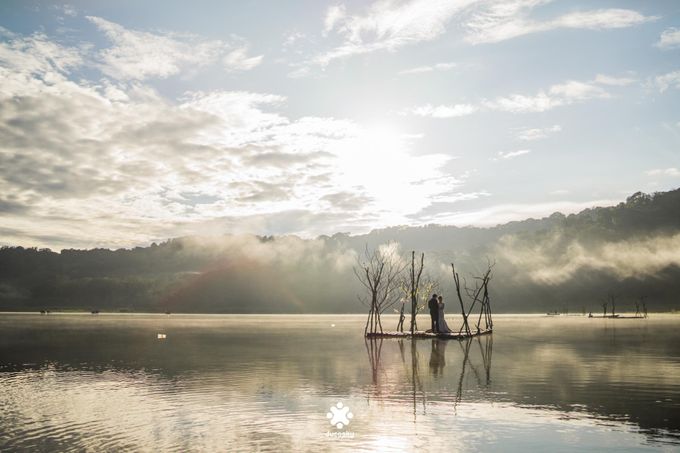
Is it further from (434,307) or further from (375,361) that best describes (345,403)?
(434,307)

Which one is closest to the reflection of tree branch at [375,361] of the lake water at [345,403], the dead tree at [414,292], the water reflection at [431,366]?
the water reflection at [431,366]

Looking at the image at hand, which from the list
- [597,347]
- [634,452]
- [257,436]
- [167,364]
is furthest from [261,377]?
[597,347]

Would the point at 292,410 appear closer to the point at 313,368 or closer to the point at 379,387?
the point at 379,387

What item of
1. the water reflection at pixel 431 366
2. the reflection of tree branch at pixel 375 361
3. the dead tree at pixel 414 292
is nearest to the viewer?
the water reflection at pixel 431 366

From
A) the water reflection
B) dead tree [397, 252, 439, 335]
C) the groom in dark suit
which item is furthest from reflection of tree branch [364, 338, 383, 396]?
dead tree [397, 252, 439, 335]

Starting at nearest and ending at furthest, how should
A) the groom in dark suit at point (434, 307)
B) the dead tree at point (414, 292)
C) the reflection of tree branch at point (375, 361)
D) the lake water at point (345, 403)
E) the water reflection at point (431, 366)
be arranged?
the lake water at point (345, 403)
the water reflection at point (431, 366)
the reflection of tree branch at point (375, 361)
the groom in dark suit at point (434, 307)
the dead tree at point (414, 292)

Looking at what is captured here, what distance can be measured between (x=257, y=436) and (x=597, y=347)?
1289 inches

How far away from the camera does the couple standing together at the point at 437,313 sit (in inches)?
1928

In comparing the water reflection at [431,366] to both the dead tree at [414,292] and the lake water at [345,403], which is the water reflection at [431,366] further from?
the dead tree at [414,292]

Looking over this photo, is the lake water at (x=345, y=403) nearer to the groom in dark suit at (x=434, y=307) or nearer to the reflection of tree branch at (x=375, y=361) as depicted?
the reflection of tree branch at (x=375, y=361)

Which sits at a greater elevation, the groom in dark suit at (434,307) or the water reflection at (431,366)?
the groom in dark suit at (434,307)

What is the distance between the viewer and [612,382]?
2297 centimetres

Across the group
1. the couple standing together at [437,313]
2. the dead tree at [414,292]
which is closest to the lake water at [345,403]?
the couple standing together at [437,313]

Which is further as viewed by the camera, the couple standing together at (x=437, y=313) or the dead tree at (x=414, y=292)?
the dead tree at (x=414, y=292)
